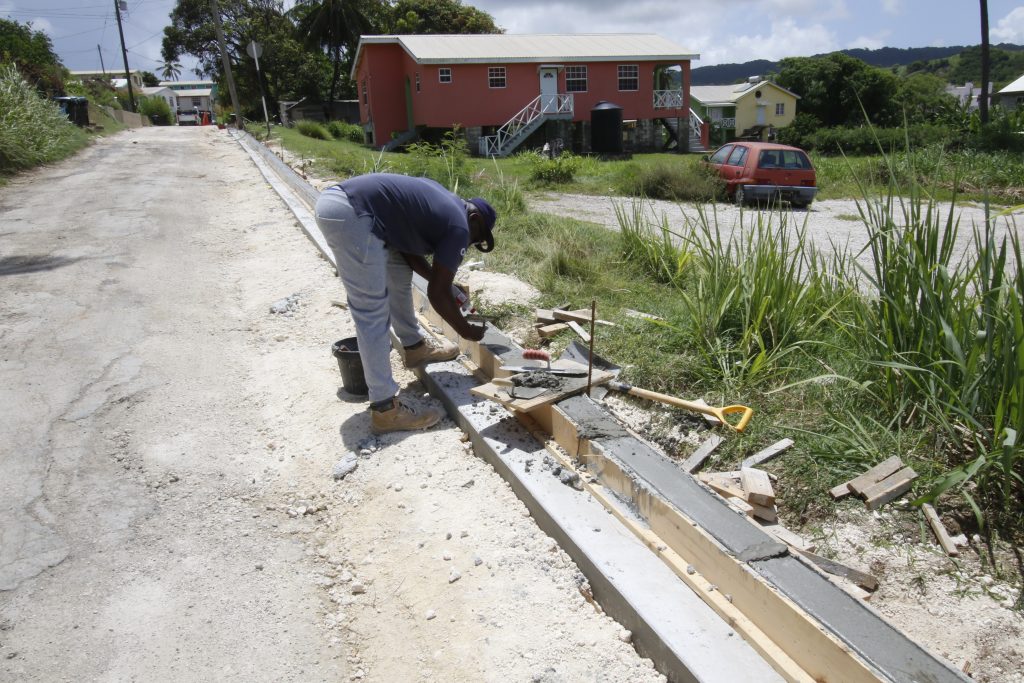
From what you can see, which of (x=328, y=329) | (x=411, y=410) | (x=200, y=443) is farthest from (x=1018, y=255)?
(x=328, y=329)

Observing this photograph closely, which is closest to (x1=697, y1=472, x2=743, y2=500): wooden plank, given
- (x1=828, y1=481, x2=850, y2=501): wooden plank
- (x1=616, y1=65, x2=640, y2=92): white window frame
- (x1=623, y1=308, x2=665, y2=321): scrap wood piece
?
(x1=828, y1=481, x2=850, y2=501): wooden plank

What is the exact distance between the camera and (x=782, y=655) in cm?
227

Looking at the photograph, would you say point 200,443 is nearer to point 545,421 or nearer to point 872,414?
point 545,421

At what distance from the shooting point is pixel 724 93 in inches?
2598

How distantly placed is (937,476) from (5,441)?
4.65m

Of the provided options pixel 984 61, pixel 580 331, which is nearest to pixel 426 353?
pixel 580 331

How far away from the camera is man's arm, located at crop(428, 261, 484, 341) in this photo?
3.82 meters

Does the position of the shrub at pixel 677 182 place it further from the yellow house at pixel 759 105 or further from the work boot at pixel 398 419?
the yellow house at pixel 759 105

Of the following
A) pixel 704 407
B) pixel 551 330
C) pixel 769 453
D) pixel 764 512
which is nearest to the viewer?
pixel 764 512

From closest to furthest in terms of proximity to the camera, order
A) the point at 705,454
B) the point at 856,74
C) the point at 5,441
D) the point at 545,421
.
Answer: the point at 705,454 < the point at 545,421 < the point at 5,441 < the point at 856,74

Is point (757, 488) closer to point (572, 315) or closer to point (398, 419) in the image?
point (398, 419)

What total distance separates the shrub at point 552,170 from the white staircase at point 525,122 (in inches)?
466

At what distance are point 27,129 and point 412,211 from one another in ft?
65.7

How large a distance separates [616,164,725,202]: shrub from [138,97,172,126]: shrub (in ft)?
175
